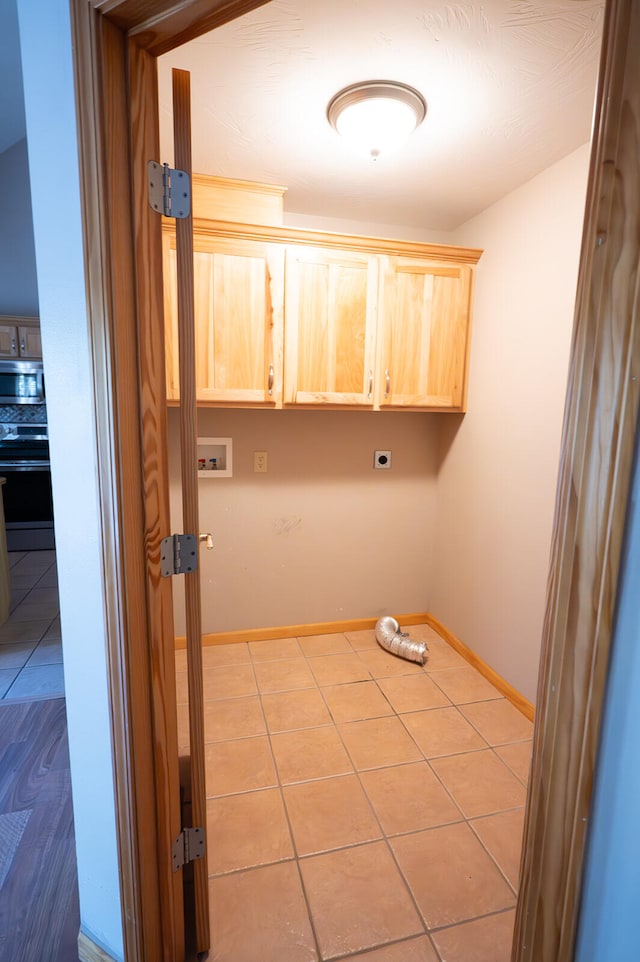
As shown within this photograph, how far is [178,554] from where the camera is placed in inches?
40.6

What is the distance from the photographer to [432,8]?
1.27m

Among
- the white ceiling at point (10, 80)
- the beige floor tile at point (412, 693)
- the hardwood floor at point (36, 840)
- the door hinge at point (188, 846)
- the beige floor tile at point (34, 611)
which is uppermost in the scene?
the white ceiling at point (10, 80)

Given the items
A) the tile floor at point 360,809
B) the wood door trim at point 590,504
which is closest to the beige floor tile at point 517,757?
the tile floor at point 360,809

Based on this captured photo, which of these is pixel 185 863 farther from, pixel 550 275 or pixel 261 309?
pixel 550 275

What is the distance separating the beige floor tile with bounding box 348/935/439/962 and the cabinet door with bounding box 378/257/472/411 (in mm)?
2106

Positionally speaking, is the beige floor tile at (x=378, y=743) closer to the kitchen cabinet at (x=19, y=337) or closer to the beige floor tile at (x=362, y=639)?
the beige floor tile at (x=362, y=639)

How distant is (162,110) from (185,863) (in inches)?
96.3

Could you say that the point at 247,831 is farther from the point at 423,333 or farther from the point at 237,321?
the point at 423,333

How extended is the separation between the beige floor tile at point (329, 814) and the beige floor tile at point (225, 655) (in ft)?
3.16

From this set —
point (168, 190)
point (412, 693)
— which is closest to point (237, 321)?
point (168, 190)

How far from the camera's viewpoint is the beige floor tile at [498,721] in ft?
6.94

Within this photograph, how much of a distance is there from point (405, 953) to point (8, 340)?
5515 millimetres

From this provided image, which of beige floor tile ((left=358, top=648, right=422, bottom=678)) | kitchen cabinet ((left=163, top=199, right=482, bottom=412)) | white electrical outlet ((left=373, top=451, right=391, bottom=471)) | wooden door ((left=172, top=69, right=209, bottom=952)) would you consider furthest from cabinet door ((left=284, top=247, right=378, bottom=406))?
beige floor tile ((left=358, top=648, right=422, bottom=678))

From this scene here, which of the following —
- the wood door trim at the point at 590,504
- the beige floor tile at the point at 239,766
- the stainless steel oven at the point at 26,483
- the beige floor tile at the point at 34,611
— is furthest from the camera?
the stainless steel oven at the point at 26,483
